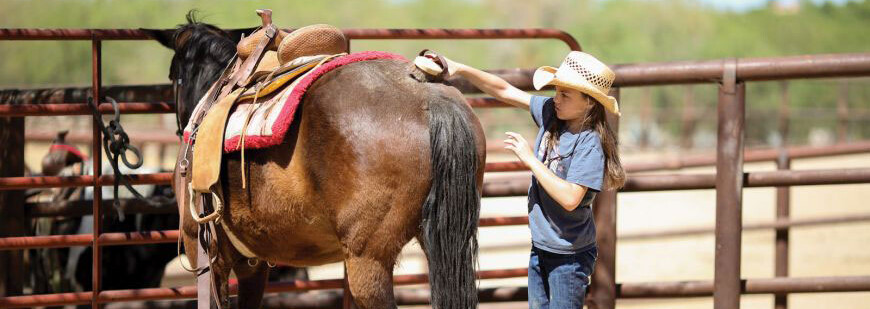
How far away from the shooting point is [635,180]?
3.85 metres

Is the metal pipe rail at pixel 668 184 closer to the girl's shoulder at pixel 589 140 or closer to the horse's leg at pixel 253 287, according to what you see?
the horse's leg at pixel 253 287

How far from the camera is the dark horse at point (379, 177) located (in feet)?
8.29

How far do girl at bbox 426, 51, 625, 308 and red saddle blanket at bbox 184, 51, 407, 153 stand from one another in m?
0.31

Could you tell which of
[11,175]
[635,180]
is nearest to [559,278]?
[635,180]

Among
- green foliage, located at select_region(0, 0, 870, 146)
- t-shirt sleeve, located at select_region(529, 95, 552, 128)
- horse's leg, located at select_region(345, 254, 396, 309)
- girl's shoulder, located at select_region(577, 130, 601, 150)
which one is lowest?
horse's leg, located at select_region(345, 254, 396, 309)

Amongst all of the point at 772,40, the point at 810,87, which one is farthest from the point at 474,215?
the point at 772,40

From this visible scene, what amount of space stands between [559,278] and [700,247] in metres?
7.84

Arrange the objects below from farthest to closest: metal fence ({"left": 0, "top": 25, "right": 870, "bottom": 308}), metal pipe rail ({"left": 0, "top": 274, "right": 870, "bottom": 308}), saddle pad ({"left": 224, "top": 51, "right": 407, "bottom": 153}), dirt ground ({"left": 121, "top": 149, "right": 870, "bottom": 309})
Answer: dirt ground ({"left": 121, "top": 149, "right": 870, "bottom": 309}) < metal pipe rail ({"left": 0, "top": 274, "right": 870, "bottom": 308}) < metal fence ({"left": 0, "top": 25, "right": 870, "bottom": 308}) < saddle pad ({"left": 224, "top": 51, "right": 407, "bottom": 153})

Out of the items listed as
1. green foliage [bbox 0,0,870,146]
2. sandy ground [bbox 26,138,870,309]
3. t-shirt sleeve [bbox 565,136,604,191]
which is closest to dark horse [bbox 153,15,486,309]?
t-shirt sleeve [bbox 565,136,604,191]

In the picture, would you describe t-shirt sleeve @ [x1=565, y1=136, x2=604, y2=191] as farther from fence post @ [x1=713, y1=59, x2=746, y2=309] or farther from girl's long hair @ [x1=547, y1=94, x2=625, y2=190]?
fence post @ [x1=713, y1=59, x2=746, y2=309]

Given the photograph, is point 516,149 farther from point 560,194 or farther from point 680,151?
point 680,151

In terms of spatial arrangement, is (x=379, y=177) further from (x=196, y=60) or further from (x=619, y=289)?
(x=619, y=289)

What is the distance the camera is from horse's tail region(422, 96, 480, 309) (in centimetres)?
251

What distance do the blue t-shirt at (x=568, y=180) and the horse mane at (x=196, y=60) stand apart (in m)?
1.28
